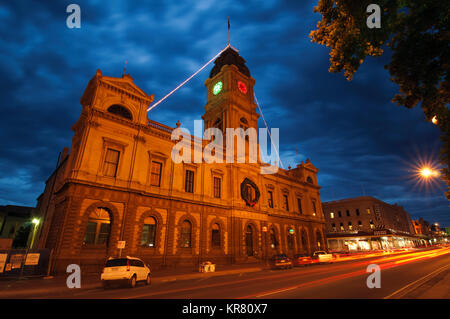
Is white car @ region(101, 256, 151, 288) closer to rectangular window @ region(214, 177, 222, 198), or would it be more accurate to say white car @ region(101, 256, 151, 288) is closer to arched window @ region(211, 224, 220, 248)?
arched window @ region(211, 224, 220, 248)

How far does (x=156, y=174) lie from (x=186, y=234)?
283 inches

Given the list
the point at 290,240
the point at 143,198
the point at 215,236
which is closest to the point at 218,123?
the point at 215,236

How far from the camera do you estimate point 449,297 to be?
7207 mm

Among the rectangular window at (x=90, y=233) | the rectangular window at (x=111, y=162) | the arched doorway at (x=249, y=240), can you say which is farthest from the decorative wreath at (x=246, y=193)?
the rectangular window at (x=90, y=233)

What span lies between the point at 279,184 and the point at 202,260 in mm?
19687

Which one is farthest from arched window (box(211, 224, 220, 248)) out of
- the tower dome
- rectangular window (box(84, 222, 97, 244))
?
the tower dome

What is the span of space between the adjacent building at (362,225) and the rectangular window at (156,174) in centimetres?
5968

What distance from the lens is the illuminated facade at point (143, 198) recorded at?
61.7ft

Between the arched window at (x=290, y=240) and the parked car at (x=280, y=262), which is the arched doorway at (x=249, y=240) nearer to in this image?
the parked car at (x=280, y=262)

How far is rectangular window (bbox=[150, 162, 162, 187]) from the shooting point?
938 inches

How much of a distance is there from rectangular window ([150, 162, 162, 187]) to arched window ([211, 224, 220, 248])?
8.62 meters

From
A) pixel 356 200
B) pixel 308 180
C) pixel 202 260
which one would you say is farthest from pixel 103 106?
pixel 356 200

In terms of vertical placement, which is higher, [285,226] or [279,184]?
[279,184]
